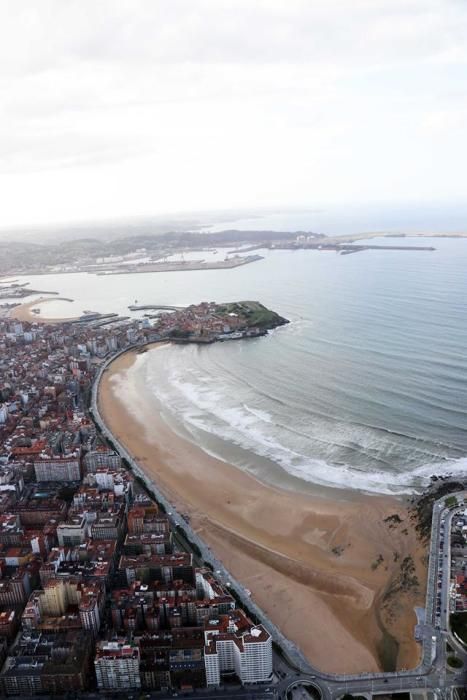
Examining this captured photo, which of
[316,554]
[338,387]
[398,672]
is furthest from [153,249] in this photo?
[398,672]

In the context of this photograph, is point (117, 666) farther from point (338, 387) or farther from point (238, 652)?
point (338, 387)

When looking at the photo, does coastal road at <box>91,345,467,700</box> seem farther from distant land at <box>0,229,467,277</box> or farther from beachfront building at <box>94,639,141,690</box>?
distant land at <box>0,229,467,277</box>

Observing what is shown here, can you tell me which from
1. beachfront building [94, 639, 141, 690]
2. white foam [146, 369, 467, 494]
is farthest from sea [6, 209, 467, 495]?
beachfront building [94, 639, 141, 690]

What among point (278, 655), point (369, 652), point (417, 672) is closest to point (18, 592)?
point (278, 655)

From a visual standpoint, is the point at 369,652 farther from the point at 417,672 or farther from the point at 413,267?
the point at 413,267

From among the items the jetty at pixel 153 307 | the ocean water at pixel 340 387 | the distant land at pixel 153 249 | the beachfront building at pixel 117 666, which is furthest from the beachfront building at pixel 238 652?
the distant land at pixel 153 249
